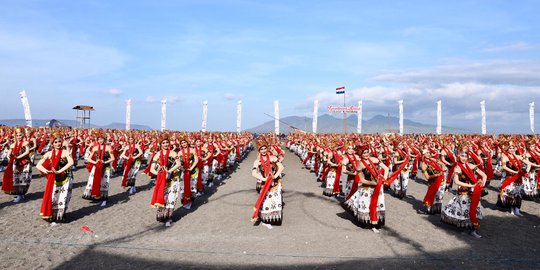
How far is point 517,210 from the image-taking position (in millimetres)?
10867

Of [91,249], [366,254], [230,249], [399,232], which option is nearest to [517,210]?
[399,232]

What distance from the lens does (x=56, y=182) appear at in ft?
28.7

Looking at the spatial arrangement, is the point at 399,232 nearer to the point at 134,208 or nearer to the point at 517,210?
the point at 517,210

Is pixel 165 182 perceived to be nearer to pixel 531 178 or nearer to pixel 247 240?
pixel 247 240

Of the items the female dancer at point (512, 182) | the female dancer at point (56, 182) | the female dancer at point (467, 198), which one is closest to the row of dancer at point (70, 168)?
the female dancer at point (56, 182)

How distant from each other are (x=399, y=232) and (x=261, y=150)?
163 inches

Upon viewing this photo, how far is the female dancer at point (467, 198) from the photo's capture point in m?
8.21

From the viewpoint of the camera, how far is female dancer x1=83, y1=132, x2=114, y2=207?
36.8ft

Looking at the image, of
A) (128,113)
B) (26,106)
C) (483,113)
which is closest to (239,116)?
(128,113)

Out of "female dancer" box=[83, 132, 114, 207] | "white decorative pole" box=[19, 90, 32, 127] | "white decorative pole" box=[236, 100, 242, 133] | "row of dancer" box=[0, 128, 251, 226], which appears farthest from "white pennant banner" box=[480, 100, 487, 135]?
"white decorative pole" box=[19, 90, 32, 127]

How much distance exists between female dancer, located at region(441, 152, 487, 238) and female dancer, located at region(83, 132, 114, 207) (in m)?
10.4

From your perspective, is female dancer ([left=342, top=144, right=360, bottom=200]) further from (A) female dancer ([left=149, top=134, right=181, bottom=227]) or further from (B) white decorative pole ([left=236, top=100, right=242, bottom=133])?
(B) white decorative pole ([left=236, top=100, right=242, bottom=133])

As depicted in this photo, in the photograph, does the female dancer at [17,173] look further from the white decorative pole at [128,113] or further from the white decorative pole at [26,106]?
the white decorative pole at [128,113]

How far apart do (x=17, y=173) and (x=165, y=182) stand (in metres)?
6.55
